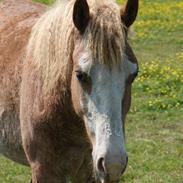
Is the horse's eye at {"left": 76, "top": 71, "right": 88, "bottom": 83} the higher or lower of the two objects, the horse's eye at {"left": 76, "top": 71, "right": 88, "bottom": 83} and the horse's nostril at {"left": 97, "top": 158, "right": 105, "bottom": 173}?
the higher

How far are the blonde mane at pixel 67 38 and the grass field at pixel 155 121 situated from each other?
0.40 metres

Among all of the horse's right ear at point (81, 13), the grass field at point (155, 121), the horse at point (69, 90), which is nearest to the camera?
the horse at point (69, 90)

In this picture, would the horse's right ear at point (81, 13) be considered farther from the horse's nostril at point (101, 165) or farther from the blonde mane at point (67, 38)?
the horse's nostril at point (101, 165)

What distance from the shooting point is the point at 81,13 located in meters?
3.86

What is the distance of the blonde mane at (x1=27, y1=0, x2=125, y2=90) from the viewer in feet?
12.3

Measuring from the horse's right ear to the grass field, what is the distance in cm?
45

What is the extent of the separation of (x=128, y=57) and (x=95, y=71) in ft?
0.86

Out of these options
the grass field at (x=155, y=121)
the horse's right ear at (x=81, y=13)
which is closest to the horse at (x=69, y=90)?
the horse's right ear at (x=81, y=13)

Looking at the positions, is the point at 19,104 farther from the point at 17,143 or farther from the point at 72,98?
the point at 72,98

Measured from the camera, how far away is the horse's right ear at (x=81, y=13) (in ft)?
12.6

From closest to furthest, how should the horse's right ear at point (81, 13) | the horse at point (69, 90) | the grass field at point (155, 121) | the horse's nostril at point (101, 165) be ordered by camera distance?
1. the horse's nostril at point (101, 165)
2. the horse at point (69, 90)
3. the horse's right ear at point (81, 13)
4. the grass field at point (155, 121)

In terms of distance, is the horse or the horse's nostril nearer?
the horse's nostril

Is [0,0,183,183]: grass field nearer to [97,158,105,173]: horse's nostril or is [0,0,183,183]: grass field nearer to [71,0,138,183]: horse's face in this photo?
[71,0,138,183]: horse's face

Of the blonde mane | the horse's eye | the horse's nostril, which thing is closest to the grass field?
the blonde mane
